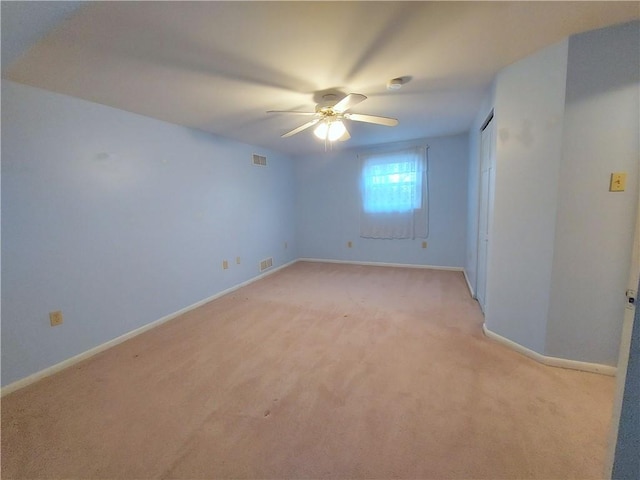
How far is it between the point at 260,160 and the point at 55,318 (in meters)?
3.10

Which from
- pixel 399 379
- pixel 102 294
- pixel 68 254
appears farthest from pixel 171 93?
pixel 399 379

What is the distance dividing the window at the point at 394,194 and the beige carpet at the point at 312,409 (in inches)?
88.7

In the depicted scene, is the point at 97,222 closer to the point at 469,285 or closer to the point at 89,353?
the point at 89,353

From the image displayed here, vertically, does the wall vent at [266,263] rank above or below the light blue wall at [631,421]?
below

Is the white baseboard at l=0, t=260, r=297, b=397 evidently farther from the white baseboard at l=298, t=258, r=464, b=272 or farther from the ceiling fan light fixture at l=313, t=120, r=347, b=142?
the ceiling fan light fixture at l=313, t=120, r=347, b=142

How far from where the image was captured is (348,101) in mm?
1979

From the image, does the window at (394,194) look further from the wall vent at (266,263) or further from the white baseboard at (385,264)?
the wall vent at (266,263)

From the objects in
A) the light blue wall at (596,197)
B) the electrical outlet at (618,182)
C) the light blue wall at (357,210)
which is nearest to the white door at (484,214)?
the light blue wall at (596,197)

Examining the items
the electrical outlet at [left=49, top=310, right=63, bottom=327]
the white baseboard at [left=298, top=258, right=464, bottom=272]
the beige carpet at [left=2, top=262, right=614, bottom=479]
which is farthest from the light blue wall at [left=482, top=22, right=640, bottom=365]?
the electrical outlet at [left=49, top=310, right=63, bottom=327]

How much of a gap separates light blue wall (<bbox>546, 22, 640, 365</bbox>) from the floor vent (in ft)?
11.7

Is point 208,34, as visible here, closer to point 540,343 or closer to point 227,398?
point 227,398

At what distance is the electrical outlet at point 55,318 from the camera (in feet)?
6.58

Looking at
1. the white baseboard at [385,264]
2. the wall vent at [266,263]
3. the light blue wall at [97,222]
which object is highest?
the light blue wall at [97,222]

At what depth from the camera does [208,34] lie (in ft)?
4.65
